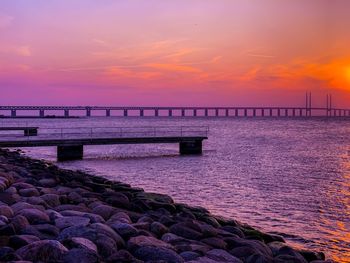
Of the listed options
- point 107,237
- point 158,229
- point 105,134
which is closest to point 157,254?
point 107,237

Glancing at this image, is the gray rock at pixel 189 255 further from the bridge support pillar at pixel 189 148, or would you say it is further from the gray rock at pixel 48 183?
the bridge support pillar at pixel 189 148

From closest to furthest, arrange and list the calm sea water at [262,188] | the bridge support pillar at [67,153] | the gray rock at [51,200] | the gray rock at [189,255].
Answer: the gray rock at [189,255] < the gray rock at [51,200] < the calm sea water at [262,188] < the bridge support pillar at [67,153]

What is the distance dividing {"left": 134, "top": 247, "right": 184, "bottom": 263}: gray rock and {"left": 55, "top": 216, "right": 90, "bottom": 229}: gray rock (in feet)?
3.95

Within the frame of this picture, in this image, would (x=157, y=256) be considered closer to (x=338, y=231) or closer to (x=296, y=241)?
(x=296, y=241)

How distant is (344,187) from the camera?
18016mm

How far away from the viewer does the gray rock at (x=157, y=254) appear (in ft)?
16.6

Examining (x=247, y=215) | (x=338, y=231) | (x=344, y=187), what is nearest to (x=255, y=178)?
(x=344, y=187)

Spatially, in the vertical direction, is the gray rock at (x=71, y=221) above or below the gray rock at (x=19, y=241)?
below

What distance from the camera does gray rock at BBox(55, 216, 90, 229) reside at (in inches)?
241

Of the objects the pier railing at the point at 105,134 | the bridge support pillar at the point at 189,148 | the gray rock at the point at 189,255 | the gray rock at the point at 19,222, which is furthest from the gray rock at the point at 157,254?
the bridge support pillar at the point at 189,148

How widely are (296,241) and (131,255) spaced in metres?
5.39

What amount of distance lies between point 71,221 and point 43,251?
5.17 feet

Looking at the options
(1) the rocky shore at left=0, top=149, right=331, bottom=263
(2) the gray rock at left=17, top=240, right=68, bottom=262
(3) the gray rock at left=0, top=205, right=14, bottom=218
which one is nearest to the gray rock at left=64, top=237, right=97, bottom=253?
(1) the rocky shore at left=0, top=149, right=331, bottom=263

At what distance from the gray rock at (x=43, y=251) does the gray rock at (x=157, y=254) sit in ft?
2.81
